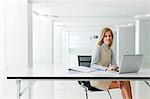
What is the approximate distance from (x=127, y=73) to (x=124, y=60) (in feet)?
0.66

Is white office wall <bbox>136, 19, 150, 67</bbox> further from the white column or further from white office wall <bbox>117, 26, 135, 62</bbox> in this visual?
the white column

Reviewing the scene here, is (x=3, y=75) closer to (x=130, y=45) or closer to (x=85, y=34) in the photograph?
(x=130, y=45)

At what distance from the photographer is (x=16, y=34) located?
6051 mm

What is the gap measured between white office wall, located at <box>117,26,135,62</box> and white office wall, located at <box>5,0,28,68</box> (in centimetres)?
1229

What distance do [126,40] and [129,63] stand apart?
15460 mm

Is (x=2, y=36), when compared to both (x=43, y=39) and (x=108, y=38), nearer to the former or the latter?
(x=108, y=38)

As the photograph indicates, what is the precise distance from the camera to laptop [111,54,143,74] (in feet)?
8.83

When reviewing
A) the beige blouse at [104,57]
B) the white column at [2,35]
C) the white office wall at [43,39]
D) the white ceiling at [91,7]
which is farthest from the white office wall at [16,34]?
the white office wall at [43,39]

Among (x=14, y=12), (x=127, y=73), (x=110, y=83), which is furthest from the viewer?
(x=14, y=12)

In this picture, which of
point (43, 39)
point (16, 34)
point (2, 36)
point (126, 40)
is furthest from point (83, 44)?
point (2, 36)

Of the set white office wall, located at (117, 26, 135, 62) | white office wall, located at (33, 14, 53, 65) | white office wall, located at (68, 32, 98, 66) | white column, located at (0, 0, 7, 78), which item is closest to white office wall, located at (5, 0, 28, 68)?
white column, located at (0, 0, 7, 78)

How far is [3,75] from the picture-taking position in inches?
209

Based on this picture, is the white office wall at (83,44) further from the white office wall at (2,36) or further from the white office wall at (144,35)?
the white office wall at (2,36)

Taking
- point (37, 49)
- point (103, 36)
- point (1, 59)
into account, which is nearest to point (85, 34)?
point (37, 49)
